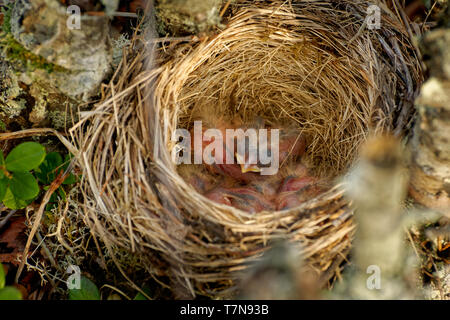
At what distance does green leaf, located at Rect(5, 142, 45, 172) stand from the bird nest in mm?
130

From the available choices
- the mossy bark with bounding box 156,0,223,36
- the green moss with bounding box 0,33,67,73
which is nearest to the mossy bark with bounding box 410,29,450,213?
the mossy bark with bounding box 156,0,223,36

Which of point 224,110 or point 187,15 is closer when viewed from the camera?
point 187,15

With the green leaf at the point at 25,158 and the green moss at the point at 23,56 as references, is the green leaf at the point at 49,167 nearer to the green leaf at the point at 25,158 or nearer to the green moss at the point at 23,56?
the green leaf at the point at 25,158

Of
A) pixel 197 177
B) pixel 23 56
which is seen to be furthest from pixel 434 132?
pixel 23 56

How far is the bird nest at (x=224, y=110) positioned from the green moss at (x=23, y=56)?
187 mm

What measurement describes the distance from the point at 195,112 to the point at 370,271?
40.6 inches

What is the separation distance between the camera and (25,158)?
1214 mm

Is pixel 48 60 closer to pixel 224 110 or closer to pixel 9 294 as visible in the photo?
pixel 9 294

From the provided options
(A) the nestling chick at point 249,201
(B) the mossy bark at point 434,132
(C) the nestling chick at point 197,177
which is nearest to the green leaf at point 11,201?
(C) the nestling chick at point 197,177

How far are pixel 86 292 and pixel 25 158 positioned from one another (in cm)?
48

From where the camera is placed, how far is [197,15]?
3.94 ft

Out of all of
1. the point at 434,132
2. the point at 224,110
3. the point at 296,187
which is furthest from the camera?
the point at 224,110

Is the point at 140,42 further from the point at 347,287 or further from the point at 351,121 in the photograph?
the point at 347,287
